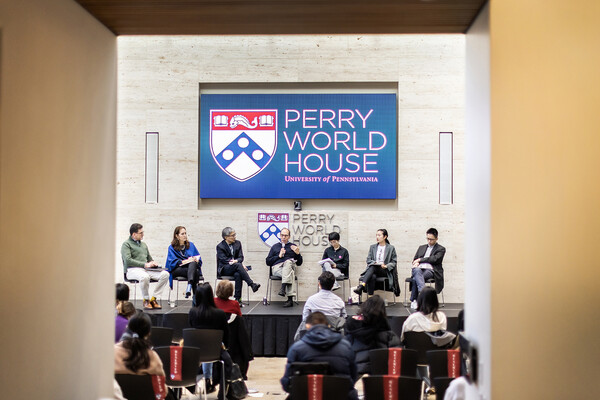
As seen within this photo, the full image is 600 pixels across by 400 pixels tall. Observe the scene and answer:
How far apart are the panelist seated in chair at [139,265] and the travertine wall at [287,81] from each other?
171 centimetres

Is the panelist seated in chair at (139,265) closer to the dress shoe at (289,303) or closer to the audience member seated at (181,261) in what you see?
the audience member seated at (181,261)

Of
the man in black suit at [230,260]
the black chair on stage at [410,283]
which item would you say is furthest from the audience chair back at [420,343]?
the man in black suit at [230,260]

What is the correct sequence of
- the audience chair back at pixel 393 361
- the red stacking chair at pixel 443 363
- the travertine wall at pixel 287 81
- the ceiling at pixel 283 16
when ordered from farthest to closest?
the travertine wall at pixel 287 81, the audience chair back at pixel 393 361, the red stacking chair at pixel 443 363, the ceiling at pixel 283 16

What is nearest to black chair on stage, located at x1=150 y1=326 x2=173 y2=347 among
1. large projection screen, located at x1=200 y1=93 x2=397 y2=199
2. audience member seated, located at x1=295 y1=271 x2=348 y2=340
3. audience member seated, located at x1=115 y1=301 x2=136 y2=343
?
audience member seated, located at x1=115 y1=301 x2=136 y2=343

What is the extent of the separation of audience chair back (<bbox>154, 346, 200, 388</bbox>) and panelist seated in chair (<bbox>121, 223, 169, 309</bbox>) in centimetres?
487

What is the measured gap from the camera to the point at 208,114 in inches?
499

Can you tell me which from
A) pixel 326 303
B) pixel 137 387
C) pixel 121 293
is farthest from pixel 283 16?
pixel 326 303

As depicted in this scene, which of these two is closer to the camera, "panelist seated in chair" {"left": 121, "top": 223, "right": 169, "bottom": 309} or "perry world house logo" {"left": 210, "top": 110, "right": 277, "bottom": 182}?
A: "panelist seated in chair" {"left": 121, "top": 223, "right": 169, "bottom": 309}

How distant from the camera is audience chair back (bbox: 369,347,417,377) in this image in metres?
5.75

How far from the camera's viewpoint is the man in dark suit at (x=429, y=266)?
36.8ft

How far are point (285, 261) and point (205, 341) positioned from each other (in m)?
4.75

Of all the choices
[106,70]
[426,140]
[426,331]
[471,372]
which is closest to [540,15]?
[471,372]

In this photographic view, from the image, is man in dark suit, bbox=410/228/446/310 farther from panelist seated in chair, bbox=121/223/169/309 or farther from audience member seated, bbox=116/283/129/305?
audience member seated, bbox=116/283/129/305

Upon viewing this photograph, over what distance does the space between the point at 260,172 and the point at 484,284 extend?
9.32 meters
